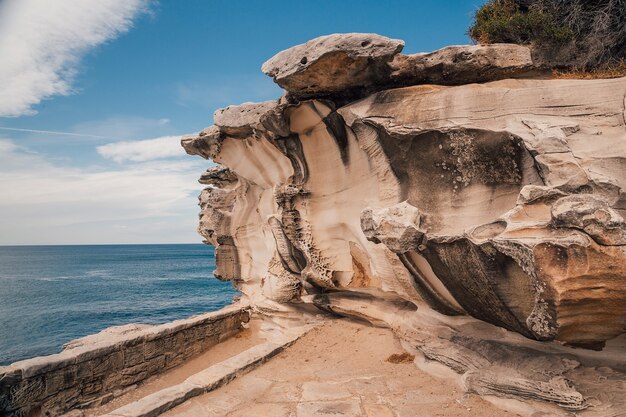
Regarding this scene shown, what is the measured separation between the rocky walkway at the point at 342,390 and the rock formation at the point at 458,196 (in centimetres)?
35

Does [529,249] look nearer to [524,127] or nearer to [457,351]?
[524,127]

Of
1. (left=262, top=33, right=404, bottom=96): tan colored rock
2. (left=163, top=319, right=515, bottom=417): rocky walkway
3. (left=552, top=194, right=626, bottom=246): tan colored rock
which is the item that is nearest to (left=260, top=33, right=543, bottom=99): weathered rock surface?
(left=262, top=33, right=404, bottom=96): tan colored rock

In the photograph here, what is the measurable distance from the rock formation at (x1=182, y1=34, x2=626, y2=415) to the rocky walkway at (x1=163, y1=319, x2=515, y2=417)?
345 millimetres

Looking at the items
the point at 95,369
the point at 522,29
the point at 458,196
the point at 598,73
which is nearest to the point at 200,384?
the point at 95,369

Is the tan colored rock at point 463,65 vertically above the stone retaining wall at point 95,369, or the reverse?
the tan colored rock at point 463,65

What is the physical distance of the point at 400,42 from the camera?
210 inches

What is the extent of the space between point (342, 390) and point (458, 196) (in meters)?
2.56

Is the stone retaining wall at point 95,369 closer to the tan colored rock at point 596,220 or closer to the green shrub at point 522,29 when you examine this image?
the tan colored rock at point 596,220

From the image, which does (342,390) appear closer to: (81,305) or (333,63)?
(333,63)

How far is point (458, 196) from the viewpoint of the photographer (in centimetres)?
502

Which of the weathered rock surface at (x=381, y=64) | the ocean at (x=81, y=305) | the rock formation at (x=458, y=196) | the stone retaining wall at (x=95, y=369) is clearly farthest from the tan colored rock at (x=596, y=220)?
the ocean at (x=81, y=305)

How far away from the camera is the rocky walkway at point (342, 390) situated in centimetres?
437

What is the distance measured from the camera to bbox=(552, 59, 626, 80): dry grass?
546 centimetres

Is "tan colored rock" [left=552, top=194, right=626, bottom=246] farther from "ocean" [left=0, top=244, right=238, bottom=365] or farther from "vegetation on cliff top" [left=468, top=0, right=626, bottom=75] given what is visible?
"ocean" [left=0, top=244, right=238, bottom=365]
